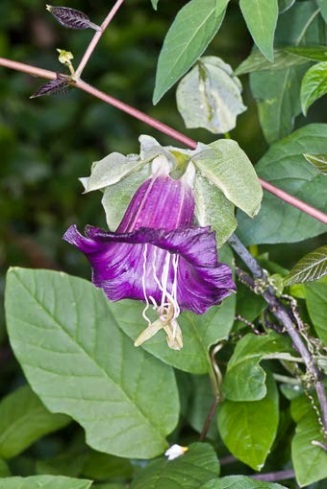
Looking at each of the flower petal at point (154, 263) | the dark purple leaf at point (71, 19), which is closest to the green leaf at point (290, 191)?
the flower petal at point (154, 263)

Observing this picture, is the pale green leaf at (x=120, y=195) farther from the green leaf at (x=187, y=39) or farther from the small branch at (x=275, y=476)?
the small branch at (x=275, y=476)

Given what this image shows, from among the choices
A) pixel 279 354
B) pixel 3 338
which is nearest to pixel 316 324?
pixel 279 354

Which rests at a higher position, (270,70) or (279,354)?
(270,70)

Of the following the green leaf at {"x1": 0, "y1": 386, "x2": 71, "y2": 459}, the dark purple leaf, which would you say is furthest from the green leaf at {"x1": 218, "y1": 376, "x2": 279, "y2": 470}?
the dark purple leaf

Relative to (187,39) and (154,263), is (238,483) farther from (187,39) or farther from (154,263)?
(187,39)

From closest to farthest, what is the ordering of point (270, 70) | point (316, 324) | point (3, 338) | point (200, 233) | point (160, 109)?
1. point (200, 233)
2. point (316, 324)
3. point (270, 70)
4. point (3, 338)
5. point (160, 109)

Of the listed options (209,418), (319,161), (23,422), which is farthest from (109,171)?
(23,422)

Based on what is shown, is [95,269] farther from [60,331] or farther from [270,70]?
[270,70]

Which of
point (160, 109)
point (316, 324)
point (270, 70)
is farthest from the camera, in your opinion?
point (160, 109)
